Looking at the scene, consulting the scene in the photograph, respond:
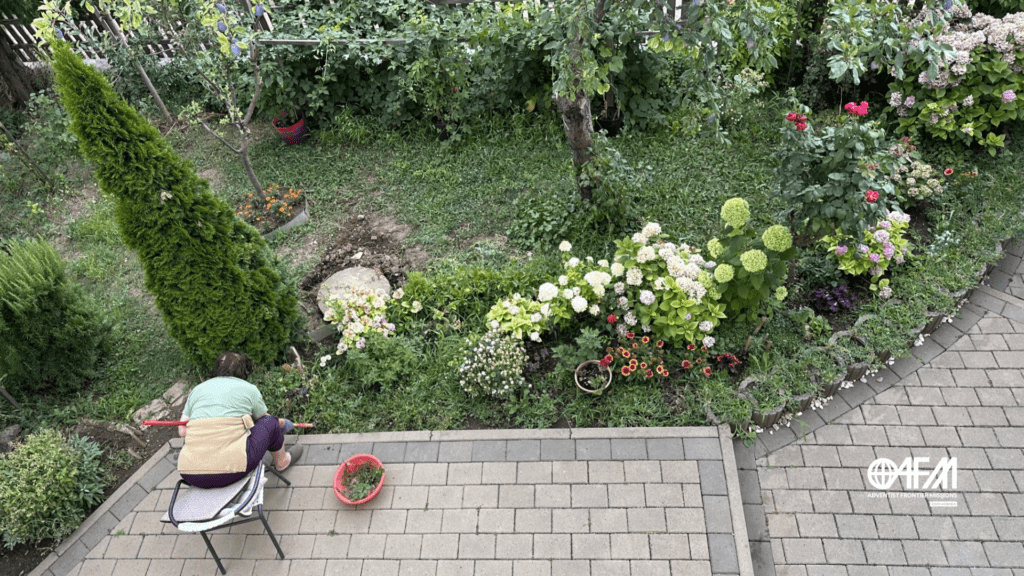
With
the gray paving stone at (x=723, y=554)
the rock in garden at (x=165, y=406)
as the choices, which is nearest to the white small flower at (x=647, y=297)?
the gray paving stone at (x=723, y=554)

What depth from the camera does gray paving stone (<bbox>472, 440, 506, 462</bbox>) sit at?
463 cm

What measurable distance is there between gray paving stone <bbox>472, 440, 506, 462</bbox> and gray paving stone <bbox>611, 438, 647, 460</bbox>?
818 mm

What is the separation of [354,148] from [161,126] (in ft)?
10.2

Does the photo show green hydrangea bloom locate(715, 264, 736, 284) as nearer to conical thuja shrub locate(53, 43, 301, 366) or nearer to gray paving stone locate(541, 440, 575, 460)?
gray paving stone locate(541, 440, 575, 460)

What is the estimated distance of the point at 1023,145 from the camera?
6.63 meters

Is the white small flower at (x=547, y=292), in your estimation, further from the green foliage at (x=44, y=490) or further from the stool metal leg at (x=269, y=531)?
the green foliage at (x=44, y=490)

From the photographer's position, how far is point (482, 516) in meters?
4.32

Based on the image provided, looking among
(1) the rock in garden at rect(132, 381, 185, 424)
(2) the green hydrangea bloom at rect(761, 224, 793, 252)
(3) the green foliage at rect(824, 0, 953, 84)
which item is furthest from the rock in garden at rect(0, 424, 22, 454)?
(3) the green foliage at rect(824, 0, 953, 84)

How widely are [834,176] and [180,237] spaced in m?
4.87

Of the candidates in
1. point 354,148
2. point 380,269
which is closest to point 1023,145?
point 380,269

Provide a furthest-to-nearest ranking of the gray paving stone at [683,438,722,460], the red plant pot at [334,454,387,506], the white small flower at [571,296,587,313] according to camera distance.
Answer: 1. the white small flower at [571,296,587,313]
2. the gray paving stone at [683,438,722,460]
3. the red plant pot at [334,454,387,506]

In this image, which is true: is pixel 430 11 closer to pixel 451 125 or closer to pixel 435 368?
pixel 451 125

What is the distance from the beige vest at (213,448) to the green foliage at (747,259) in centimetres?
361

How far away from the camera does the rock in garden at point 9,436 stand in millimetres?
5113
